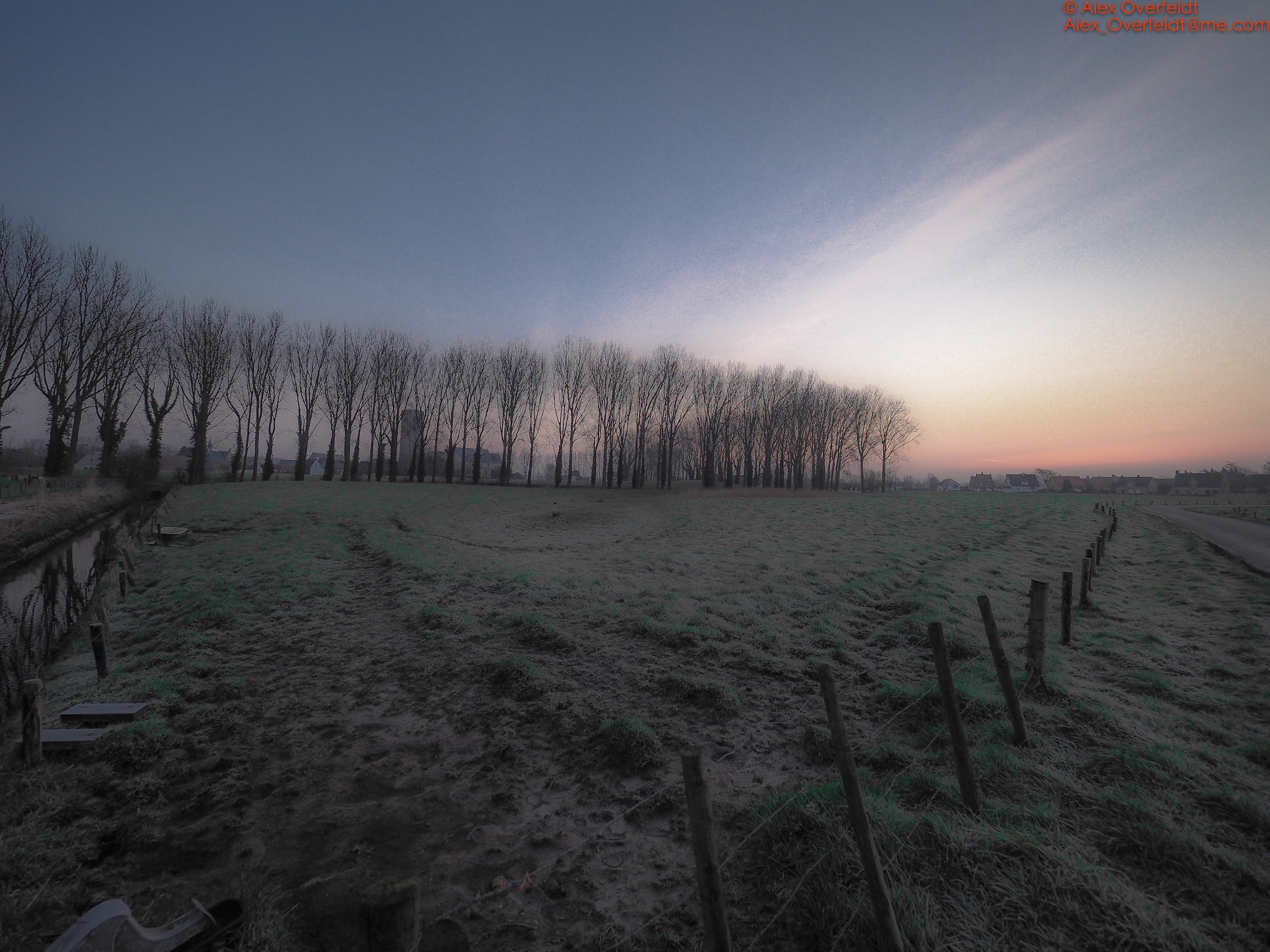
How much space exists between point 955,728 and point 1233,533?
116 feet

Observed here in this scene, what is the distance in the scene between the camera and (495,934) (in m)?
3.84

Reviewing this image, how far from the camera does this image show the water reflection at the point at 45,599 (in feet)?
31.3

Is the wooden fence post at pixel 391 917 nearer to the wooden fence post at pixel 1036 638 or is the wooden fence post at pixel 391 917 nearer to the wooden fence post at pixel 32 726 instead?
the wooden fence post at pixel 32 726

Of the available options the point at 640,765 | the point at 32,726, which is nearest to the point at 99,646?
the point at 32,726

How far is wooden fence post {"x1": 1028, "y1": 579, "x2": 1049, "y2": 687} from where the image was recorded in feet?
22.3

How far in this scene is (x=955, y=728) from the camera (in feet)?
14.8

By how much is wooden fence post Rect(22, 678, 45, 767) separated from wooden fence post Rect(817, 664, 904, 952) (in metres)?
8.28

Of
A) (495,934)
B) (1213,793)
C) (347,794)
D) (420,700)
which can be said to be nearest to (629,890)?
(495,934)

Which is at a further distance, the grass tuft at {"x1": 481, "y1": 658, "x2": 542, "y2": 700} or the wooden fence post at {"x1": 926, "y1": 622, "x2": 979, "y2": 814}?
the grass tuft at {"x1": 481, "y1": 658, "x2": 542, "y2": 700}

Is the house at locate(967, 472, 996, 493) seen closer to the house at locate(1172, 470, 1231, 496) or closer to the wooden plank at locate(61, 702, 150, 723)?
the house at locate(1172, 470, 1231, 496)

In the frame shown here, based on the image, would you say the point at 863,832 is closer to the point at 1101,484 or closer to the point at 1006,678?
the point at 1006,678

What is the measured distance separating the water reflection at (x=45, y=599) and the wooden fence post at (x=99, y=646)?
1.12 m

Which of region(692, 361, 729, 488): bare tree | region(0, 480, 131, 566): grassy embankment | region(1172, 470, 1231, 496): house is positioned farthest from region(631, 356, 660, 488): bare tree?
region(1172, 470, 1231, 496): house

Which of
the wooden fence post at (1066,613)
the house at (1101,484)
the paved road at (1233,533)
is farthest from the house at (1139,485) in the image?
the wooden fence post at (1066,613)
